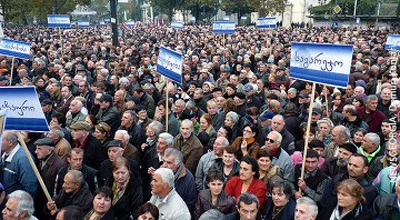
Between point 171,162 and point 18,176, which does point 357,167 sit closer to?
point 171,162

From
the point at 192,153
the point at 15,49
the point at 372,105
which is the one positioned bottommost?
the point at 192,153

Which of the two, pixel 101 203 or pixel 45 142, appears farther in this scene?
pixel 45 142

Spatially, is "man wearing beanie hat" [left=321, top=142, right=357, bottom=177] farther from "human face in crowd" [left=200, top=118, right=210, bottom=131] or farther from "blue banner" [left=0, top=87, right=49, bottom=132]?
"blue banner" [left=0, top=87, right=49, bottom=132]

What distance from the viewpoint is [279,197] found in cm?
404

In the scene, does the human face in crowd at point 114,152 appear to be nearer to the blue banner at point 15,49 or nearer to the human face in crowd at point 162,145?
the human face in crowd at point 162,145

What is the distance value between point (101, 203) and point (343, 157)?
2.87 meters

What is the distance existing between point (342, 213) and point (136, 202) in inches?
85.2

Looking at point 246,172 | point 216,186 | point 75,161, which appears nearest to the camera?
point 216,186

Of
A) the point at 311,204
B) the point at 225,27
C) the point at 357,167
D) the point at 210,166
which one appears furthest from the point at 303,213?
the point at 225,27

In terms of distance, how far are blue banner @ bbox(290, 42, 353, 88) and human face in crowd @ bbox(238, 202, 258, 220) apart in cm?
218

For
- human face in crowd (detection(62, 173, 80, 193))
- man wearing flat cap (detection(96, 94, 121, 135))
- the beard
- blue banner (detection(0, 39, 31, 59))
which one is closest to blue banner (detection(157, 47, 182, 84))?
man wearing flat cap (detection(96, 94, 121, 135))

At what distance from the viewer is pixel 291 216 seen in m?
4.03

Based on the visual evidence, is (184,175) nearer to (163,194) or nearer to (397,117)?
(163,194)

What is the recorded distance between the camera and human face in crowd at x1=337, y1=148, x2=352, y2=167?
4961mm
